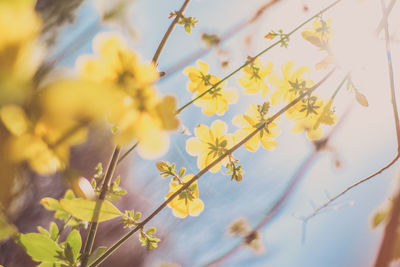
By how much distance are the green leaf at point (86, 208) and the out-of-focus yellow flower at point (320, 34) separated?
0.91 ft

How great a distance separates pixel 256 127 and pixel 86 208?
230 millimetres

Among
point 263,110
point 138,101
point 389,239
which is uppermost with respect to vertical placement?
point 263,110

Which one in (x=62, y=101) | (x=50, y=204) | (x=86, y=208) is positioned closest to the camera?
(x=62, y=101)

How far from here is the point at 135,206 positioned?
3.59 feet

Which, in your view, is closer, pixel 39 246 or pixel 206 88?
pixel 39 246

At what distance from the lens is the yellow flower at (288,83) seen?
42 centimetres

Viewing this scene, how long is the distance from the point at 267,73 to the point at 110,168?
0.26m

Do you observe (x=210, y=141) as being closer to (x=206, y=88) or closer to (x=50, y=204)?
(x=206, y=88)

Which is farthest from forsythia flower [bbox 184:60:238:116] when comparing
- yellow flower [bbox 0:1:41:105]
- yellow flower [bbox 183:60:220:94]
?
yellow flower [bbox 0:1:41:105]

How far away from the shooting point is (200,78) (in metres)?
0.44

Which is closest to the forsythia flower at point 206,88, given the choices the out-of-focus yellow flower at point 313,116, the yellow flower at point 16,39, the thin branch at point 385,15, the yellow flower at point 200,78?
the yellow flower at point 200,78

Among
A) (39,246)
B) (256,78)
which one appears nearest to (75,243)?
(39,246)

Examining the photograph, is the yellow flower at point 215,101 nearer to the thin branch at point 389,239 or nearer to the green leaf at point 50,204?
the green leaf at point 50,204

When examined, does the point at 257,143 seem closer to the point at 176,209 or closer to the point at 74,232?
the point at 176,209
